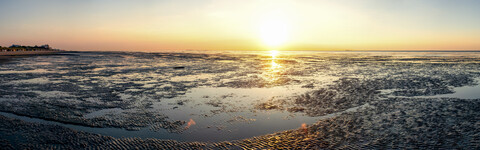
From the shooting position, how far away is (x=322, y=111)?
11938mm

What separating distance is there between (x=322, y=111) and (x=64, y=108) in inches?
502

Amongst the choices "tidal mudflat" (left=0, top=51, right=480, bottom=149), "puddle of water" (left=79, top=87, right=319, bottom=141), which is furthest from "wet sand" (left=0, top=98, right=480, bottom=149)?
"puddle of water" (left=79, top=87, right=319, bottom=141)

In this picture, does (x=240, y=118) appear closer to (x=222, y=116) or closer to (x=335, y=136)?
(x=222, y=116)

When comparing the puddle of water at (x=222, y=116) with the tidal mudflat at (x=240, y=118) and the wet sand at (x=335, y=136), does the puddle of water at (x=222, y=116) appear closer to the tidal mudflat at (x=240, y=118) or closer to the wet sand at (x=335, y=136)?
the tidal mudflat at (x=240, y=118)

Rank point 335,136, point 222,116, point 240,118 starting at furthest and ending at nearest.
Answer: point 222,116
point 240,118
point 335,136

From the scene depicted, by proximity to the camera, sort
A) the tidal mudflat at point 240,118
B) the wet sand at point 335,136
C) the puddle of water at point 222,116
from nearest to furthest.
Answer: the wet sand at point 335,136
the tidal mudflat at point 240,118
the puddle of water at point 222,116

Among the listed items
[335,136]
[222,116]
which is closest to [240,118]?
[222,116]

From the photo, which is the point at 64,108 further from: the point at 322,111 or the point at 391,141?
the point at 391,141

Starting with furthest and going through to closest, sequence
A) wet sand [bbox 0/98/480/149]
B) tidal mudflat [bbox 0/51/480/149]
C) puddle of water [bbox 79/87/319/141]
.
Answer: puddle of water [bbox 79/87/319/141], tidal mudflat [bbox 0/51/480/149], wet sand [bbox 0/98/480/149]

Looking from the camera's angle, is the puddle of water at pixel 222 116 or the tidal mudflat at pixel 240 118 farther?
the puddle of water at pixel 222 116

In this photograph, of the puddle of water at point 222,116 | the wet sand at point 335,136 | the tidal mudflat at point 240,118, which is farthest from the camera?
the puddle of water at point 222,116

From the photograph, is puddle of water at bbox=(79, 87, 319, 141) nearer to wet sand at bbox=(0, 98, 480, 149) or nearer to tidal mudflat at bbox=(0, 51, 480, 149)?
tidal mudflat at bbox=(0, 51, 480, 149)

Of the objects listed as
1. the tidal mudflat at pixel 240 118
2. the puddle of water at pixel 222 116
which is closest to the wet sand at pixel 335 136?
the tidal mudflat at pixel 240 118

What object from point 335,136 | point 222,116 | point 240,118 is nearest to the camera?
point 335,136
